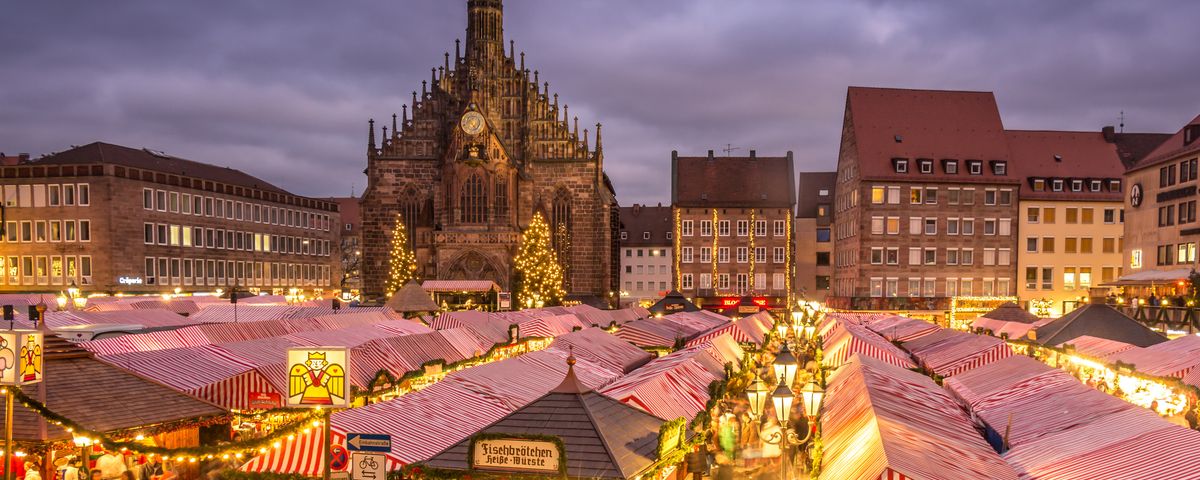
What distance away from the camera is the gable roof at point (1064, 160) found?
5556cm

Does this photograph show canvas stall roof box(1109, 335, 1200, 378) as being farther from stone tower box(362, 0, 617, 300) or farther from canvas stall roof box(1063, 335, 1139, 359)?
stone tower box(362, 0, 617, 300)

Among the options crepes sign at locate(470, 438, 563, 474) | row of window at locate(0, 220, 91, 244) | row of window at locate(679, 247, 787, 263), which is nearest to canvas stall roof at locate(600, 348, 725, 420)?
crepes sign at locate(470, 438, 563, 474)

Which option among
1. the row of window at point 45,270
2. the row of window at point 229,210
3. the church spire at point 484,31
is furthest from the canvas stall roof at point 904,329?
the row of window at point 45,270

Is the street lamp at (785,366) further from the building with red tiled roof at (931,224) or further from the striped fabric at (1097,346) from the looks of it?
the building with red tiled roof at (931,224)

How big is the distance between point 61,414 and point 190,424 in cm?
172

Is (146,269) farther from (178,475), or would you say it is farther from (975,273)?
(975,273)

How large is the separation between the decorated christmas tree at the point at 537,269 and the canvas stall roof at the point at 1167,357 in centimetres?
3897

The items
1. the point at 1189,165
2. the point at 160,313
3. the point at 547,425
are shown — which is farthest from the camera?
the point at 1189,165

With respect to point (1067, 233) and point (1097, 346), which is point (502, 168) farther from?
point (1097, 346)

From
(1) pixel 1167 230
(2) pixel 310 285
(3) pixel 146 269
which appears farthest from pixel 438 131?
(1) pixel 1167 230

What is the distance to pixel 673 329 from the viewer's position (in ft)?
80.1

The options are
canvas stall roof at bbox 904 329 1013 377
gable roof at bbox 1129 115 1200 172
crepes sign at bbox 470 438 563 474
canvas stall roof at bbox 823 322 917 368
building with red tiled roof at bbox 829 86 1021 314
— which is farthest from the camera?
building with red tiled roof at bbox 829 86 1021 314

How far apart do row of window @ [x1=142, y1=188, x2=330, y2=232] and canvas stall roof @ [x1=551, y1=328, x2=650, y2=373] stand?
46.4 m

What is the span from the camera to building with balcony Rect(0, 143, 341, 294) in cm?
5322
